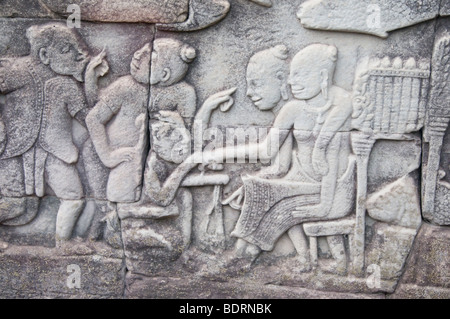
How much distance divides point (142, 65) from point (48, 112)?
0.67 meters

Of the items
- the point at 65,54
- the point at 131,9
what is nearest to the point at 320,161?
the point at 131,9

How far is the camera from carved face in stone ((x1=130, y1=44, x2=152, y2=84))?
3.20 meters

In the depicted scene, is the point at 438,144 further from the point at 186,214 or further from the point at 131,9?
the point at 131,9

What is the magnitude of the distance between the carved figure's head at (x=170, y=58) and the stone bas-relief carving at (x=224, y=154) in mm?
10

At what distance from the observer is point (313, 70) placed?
3146 millimetres

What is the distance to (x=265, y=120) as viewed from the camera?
3.31 meters

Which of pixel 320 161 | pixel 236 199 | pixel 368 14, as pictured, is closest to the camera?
pixel 368 14

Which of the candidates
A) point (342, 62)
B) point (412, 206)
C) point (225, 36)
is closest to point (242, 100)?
point (225, 36)

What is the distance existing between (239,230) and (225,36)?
47.9 inches

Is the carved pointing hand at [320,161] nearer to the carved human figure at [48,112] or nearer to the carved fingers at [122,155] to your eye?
the carved fingers at [122,155]

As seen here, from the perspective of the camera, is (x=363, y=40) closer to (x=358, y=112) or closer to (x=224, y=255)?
(x=358, y=112)

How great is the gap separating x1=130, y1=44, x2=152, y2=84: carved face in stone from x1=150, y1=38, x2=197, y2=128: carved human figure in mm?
32

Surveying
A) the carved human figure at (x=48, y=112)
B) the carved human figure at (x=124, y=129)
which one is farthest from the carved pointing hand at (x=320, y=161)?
the carved human figure at (x=48, y=112)

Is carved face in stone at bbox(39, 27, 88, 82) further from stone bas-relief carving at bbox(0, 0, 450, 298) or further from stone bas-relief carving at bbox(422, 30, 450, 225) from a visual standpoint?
stone bas-relief carving at bbox(422, 30, 450, 225)
